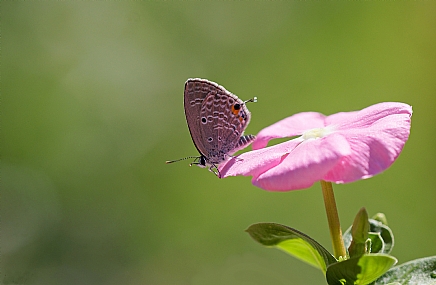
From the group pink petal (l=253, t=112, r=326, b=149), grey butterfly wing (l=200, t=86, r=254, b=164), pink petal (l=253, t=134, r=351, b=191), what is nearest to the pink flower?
pink petal (l=253, t=134, r=351, b=191)

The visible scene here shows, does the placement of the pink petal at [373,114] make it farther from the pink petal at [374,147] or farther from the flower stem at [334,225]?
the flower stem at [334,225]

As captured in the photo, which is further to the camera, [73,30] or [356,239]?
[73,30]

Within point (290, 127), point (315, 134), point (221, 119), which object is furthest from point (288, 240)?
point (221, 119)

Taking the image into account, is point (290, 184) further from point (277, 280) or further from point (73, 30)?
point (73, 30)

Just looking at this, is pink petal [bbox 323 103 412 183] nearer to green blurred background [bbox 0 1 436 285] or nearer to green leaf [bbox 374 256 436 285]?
green leaf [bbox 374 256 436 285]

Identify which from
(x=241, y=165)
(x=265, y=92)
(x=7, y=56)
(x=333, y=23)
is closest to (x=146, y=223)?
(x=265, y=92)
